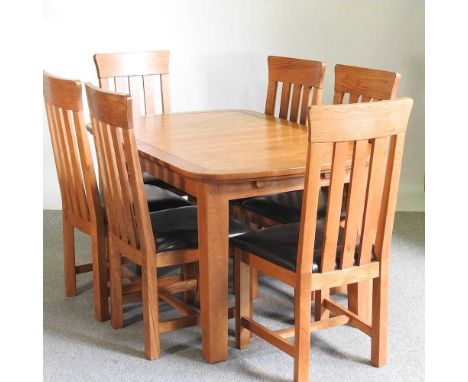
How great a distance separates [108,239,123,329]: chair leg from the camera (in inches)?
116

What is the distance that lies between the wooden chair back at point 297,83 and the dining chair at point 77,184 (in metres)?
0.83

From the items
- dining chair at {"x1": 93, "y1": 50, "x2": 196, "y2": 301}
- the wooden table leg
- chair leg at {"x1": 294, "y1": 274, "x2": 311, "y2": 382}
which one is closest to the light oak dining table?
the wooden table leg

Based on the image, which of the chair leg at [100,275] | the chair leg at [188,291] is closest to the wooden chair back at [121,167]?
the chair leg at [100,275]

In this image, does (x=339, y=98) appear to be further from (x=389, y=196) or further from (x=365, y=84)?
(x=389, y=196)

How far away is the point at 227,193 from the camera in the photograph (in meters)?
2.55

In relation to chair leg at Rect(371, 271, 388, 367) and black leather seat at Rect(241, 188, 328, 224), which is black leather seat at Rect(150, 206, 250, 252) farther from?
chair leg at Rect(371, 271, 388, 367)

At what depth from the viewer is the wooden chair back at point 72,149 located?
2910 millimetres

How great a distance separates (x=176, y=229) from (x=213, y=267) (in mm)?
243

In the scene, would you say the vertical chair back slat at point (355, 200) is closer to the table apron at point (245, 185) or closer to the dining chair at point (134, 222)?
the table apron at point (245, 185)

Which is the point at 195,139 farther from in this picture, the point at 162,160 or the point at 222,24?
the point at 222,24

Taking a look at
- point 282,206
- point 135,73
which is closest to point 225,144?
point 282,206

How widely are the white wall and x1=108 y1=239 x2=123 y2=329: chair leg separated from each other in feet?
6.32

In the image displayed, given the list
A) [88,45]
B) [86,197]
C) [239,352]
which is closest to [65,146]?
[86,197]

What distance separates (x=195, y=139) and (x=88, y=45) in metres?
1.74
